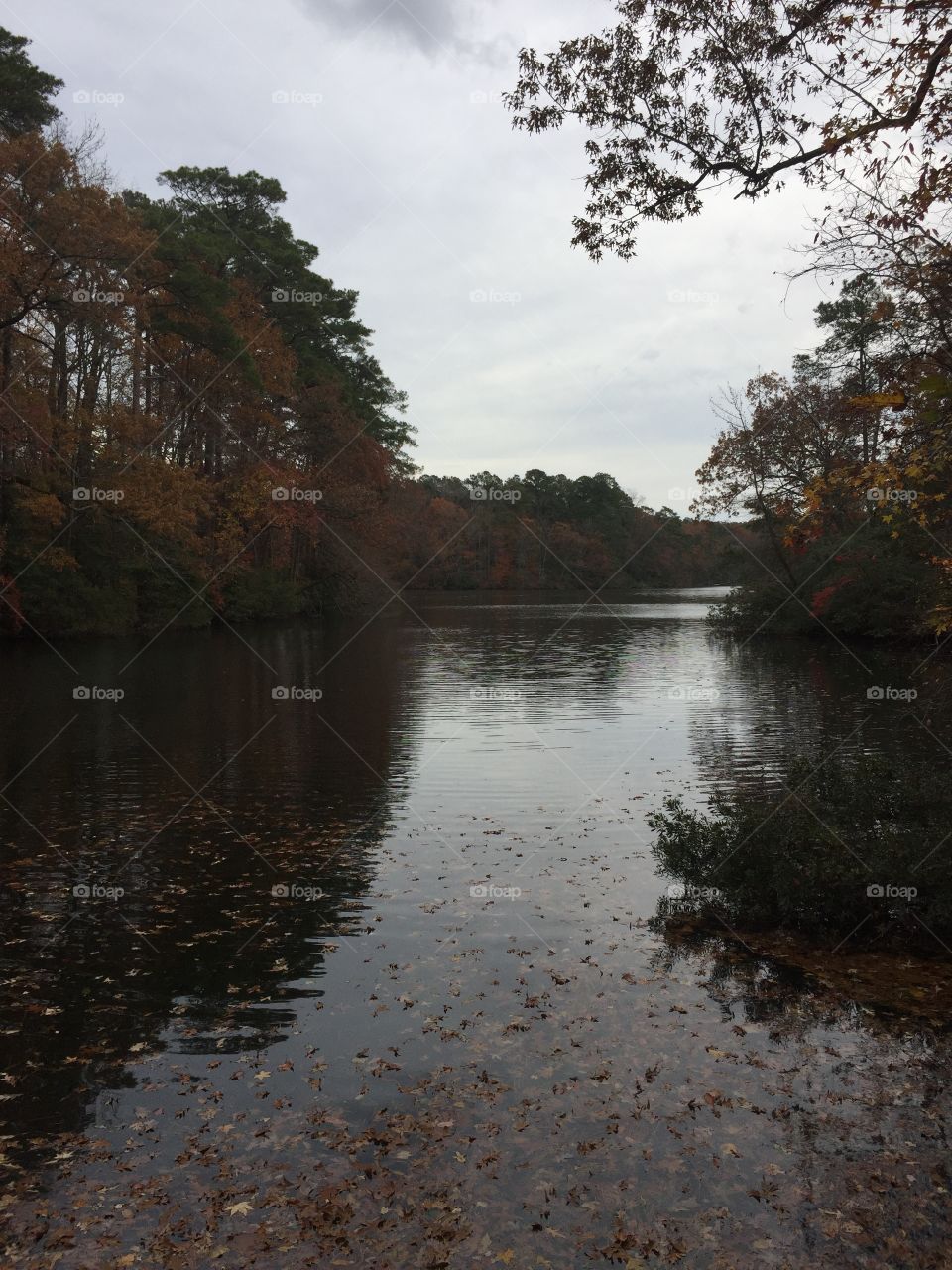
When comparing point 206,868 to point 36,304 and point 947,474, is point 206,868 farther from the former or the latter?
point 36,304

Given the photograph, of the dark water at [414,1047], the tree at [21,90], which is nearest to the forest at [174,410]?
the tree at [21,90]

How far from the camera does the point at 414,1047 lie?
21.2 ft

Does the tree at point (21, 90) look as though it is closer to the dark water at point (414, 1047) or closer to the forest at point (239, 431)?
the forest at point (239, 431)

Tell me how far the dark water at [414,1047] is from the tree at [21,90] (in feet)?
88.9

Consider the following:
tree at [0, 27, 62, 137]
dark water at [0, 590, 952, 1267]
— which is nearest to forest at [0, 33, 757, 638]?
tree at [0, 27, 62, 137]

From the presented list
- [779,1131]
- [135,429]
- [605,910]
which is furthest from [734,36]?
[135,429]

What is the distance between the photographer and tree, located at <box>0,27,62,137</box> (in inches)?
1251

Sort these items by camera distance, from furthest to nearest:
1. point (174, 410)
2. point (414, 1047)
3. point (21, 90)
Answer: point (174, 410)
point (21, 90)
point (414, 1047)

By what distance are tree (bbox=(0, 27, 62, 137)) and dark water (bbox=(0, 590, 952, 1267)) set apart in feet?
88.9

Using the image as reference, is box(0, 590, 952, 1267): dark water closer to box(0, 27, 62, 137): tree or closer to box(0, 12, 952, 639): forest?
box(0, 12, 952, 639): forest

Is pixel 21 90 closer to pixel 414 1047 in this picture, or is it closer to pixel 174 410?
pixel 174 410

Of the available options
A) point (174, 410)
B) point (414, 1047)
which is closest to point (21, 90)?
point (174, 410)

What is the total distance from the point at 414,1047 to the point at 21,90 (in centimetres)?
3576

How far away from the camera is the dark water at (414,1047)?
4.66m
